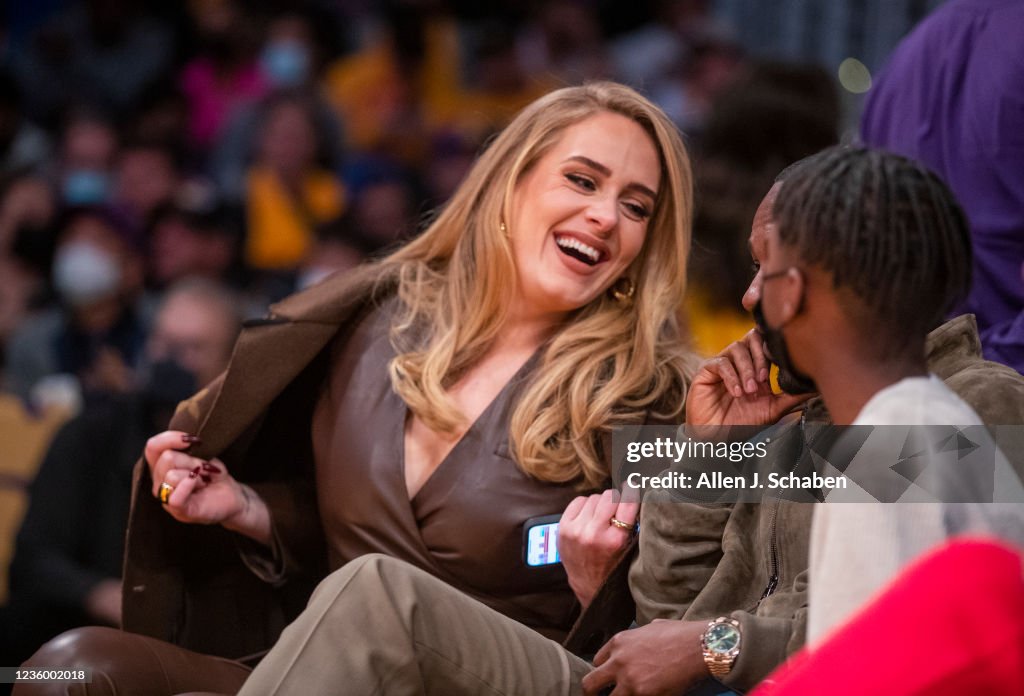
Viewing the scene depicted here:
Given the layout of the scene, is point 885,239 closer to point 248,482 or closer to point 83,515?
point 248,482

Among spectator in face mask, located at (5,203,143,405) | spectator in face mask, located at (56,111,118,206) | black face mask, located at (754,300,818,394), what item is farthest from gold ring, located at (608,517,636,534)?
spectator in face mask, located at (56,111,118,206)

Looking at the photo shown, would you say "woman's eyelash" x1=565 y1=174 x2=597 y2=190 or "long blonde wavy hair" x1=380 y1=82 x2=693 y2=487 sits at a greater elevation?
"woman's eyelash" x1=565 y1=174 x2=597 y2=190

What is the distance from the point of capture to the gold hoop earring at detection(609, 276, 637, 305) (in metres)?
3.02

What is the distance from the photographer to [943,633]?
1565 millimetres

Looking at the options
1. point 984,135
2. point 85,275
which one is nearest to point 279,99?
point 85,275

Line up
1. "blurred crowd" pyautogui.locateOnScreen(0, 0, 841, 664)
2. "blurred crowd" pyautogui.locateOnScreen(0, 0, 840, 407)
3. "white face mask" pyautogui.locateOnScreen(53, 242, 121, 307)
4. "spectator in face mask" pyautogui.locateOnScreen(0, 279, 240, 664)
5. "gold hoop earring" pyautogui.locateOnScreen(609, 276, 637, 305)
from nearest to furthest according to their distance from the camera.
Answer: "gold hoop earring" pyautogui.locateOnScreen(609, 276, 637, 305), "spectator in face mask" pyautogui.locateOnScreen(0, 279, 240, 664), "blurred crowd" pyautogui.locateOnScreen(0, 0, 841, 664), "blurred crowd" pyautogui.locateOnScreen(0, 0, 840, 407), "white face mask" pyautogui.locateOnScreen(53, 242, 121, 307)

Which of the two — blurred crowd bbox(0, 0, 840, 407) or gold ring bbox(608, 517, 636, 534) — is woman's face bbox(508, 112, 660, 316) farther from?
blurred crowd bbox(0, 0, 840, 407)

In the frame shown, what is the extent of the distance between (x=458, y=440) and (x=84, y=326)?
8.64 feet

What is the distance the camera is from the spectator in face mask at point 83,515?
12.6 ft

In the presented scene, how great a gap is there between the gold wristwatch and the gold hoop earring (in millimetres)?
963

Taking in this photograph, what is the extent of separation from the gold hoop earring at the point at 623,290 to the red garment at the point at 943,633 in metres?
1.45

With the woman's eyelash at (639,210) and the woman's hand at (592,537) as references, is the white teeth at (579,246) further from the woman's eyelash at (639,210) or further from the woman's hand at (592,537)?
the woman's hand at (592,537)

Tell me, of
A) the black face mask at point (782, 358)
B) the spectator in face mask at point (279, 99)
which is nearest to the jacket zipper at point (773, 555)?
the black face mask at point (782, 358)

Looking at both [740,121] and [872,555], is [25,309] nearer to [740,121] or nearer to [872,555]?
[740,121]
